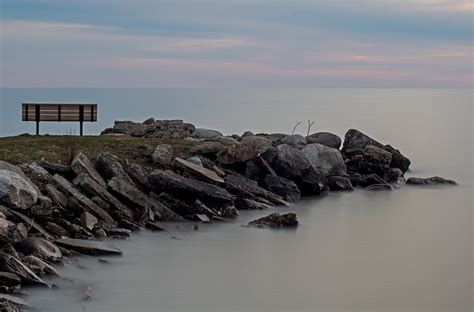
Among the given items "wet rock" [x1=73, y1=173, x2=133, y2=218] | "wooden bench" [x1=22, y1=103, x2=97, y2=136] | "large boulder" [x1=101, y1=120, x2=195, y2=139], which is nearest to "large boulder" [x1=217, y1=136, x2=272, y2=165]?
"large boulder" [x1=101, y1=120, x2=195, y2=139]

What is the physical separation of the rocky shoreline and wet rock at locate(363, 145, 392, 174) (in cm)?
4

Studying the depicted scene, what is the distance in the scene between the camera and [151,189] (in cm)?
2395

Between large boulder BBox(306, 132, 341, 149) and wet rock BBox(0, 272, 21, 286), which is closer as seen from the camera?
wet rock BBox(0, 272, 21, 286)

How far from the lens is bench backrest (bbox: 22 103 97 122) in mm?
33312

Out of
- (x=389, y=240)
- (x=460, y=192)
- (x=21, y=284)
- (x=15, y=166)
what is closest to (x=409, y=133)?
(x=460, y=192)

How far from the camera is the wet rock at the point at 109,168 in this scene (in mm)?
23812

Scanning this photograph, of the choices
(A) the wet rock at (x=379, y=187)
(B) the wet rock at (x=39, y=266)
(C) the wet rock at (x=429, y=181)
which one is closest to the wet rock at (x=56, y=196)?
(B) the wet rock at (x=39, y=266)

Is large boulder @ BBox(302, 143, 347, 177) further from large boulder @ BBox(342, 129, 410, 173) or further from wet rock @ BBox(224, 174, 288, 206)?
wet rock @ BBox(224, 174, 288, 206)

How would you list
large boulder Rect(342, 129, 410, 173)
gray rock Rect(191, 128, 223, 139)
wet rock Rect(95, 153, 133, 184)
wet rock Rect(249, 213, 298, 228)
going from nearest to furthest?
wet rock Rect(249, 213, 298, 228)
wet rock Rect(95, 153, 133, 184)
gray rock Rect(191, 128, 223, 139)
large boulder Rect(342, 129, 410, 173)

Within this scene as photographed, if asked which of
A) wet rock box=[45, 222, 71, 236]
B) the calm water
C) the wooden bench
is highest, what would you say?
the wooden bench

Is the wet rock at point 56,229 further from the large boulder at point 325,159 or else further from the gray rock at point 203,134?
the gray rock at point 203,134

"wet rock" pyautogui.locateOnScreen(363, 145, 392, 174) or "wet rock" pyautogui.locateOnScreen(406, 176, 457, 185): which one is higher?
"wet rock" pyautogui.locateOnScreen(363, 145, 392, 174)

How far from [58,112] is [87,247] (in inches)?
624

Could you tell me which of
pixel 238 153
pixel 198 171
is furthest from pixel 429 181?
pixel 198 171
